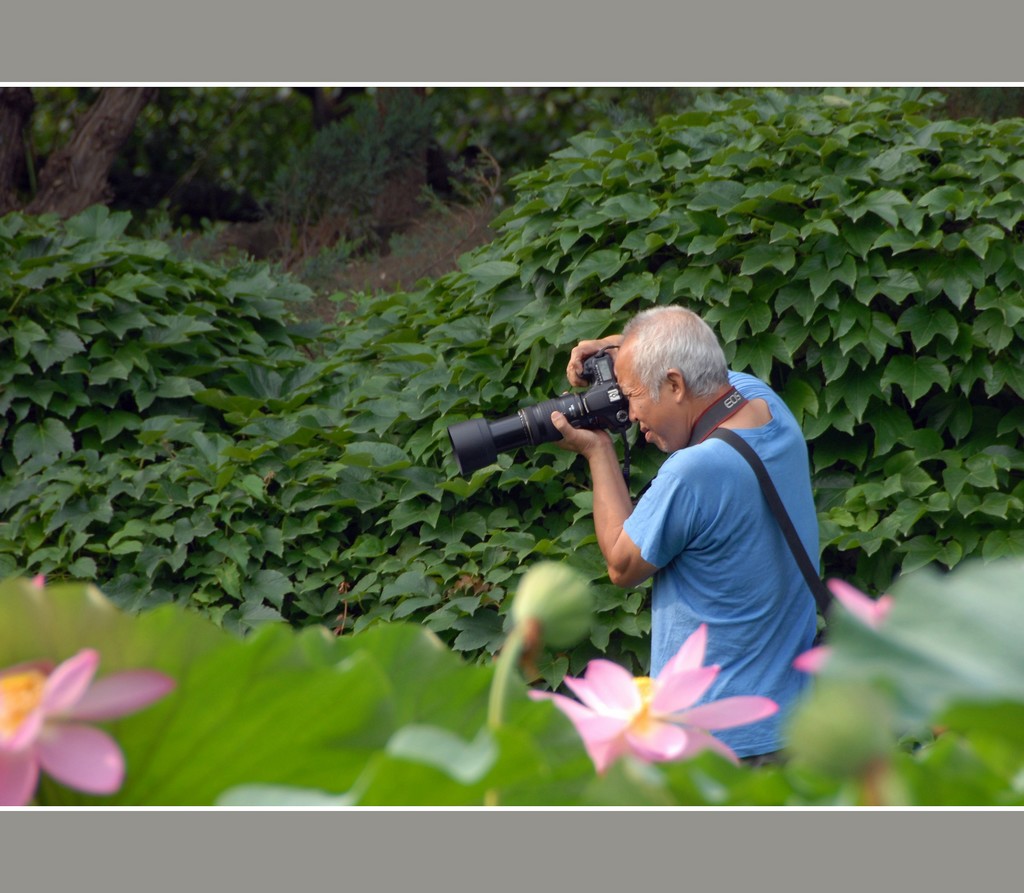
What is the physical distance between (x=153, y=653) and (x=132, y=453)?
12.0ft

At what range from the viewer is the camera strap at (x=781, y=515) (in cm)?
231

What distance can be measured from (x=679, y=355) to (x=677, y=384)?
6 cm

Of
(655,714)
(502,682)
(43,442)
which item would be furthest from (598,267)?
(502,682)

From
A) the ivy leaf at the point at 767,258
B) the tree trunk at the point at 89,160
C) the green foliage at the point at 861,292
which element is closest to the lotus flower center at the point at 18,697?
the green foliage at the point at 861,292

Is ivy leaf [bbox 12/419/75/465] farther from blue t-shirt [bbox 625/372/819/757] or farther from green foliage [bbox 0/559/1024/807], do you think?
green foliage [bbox 0/559/1024/807]

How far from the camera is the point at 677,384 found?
2.41 metres

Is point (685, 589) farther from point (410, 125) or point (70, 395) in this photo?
point (410, 125)

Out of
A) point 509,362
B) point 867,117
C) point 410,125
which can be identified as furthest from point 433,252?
point 867,117

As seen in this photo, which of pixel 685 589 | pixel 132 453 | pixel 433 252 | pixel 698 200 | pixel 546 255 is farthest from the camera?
pixel 433 252

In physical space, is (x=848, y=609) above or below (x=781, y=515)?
above

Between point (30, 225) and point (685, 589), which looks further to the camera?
point (30, 225)

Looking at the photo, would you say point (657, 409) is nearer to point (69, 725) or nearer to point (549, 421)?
point (549, 421)

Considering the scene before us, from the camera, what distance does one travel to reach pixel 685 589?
2400mm

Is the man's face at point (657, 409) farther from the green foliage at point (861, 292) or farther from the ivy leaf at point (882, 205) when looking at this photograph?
the ivy leaf at point (882, 205)
